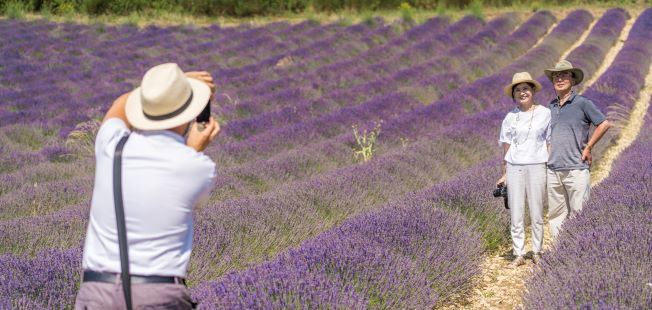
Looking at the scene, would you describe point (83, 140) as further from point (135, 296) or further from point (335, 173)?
point (135, 296)

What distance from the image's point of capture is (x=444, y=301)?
10.3 feet

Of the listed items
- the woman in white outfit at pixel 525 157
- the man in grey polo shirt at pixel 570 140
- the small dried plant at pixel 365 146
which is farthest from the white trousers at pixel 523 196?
the small dried plant at pixel 365 146

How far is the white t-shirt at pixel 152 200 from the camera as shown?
4.94 feet

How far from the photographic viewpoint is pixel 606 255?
240 centimetres

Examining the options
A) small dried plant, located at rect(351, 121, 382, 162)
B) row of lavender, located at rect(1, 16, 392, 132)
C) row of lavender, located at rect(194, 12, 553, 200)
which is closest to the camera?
row of lavender, located at rect(194, 12, 553, 200)

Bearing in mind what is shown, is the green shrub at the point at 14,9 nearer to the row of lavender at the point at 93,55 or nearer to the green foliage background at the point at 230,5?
the green foliage background at the point at 230,5

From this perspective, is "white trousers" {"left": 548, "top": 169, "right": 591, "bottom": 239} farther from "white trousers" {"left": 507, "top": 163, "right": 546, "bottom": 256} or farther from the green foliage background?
the green foliage background

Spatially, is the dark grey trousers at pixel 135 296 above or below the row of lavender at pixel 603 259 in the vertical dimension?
above

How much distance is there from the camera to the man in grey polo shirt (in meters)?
3.57

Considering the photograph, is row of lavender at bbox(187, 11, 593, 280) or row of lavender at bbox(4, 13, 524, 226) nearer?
row of lavender at bbox(187, 11, 593, 280)

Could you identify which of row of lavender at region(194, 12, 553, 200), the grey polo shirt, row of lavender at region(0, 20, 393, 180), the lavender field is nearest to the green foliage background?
row of lavender at region(0, 20, 393, 180)

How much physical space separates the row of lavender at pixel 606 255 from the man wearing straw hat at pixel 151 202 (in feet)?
4.46

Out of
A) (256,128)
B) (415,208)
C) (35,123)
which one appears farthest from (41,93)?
(415,208)

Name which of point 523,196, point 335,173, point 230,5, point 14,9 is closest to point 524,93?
point 523,196
